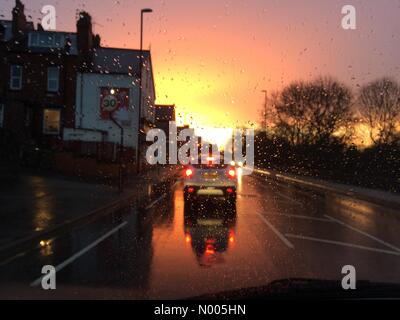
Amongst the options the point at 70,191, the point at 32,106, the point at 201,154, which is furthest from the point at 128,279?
the point at 32,106

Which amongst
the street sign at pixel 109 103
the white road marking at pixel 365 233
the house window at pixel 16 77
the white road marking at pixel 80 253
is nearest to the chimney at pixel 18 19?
the house window at pixel 16 77

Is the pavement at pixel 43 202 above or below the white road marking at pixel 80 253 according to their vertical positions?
above

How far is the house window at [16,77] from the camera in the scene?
40062 millimetres

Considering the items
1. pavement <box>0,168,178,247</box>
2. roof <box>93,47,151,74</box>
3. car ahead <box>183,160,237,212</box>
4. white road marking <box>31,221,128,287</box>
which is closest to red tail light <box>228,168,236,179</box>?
car ahead <box>183,160,237,212</box>

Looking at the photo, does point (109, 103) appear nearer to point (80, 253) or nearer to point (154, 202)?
point (154, 202)

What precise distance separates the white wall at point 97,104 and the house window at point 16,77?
4.09 m

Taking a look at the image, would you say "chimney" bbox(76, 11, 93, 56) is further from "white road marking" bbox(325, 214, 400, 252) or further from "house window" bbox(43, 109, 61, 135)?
"white road marking" bbox(325, 214, 400, 252)

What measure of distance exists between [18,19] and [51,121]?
8.89 metres

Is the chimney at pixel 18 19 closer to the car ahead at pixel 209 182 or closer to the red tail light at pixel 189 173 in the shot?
the red tail light at pixel 189 173

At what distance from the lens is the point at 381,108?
6059 cm

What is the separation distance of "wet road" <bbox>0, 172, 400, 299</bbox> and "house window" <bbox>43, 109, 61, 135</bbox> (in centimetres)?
2502

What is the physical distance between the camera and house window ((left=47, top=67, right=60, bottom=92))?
4044 centimetres
